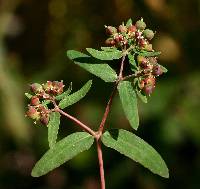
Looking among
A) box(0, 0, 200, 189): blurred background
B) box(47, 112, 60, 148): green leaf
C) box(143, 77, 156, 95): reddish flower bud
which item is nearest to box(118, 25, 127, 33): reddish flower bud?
box(143, 77, 156, 95): reddish flower bud

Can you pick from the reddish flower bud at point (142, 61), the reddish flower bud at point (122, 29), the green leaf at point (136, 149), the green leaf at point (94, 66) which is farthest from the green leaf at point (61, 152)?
the reddish flower bud at point (122, 29)

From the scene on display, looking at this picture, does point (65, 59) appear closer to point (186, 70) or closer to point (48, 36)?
point (48, 36)

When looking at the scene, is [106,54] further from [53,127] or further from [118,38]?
[53,127]

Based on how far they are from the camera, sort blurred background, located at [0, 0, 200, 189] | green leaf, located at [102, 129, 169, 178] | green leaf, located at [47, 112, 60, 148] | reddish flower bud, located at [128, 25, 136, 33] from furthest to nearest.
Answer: blurred background, located at [0, 0, 200, 189], reddish flower bud, located at [128, 25, 136, 33], green leaf, located at [47, 112, 60, 148], green leaf, located at [102, 129, 169, 178]

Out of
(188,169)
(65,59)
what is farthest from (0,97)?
(188,169)

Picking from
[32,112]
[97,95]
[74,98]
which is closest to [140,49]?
[74,98]

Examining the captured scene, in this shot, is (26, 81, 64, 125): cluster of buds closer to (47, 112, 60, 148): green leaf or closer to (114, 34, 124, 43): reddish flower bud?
(47, 112, 60, 148): green leaf

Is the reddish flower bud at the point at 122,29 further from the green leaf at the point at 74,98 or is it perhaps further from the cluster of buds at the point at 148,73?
the green leaf at the point at 74,98
